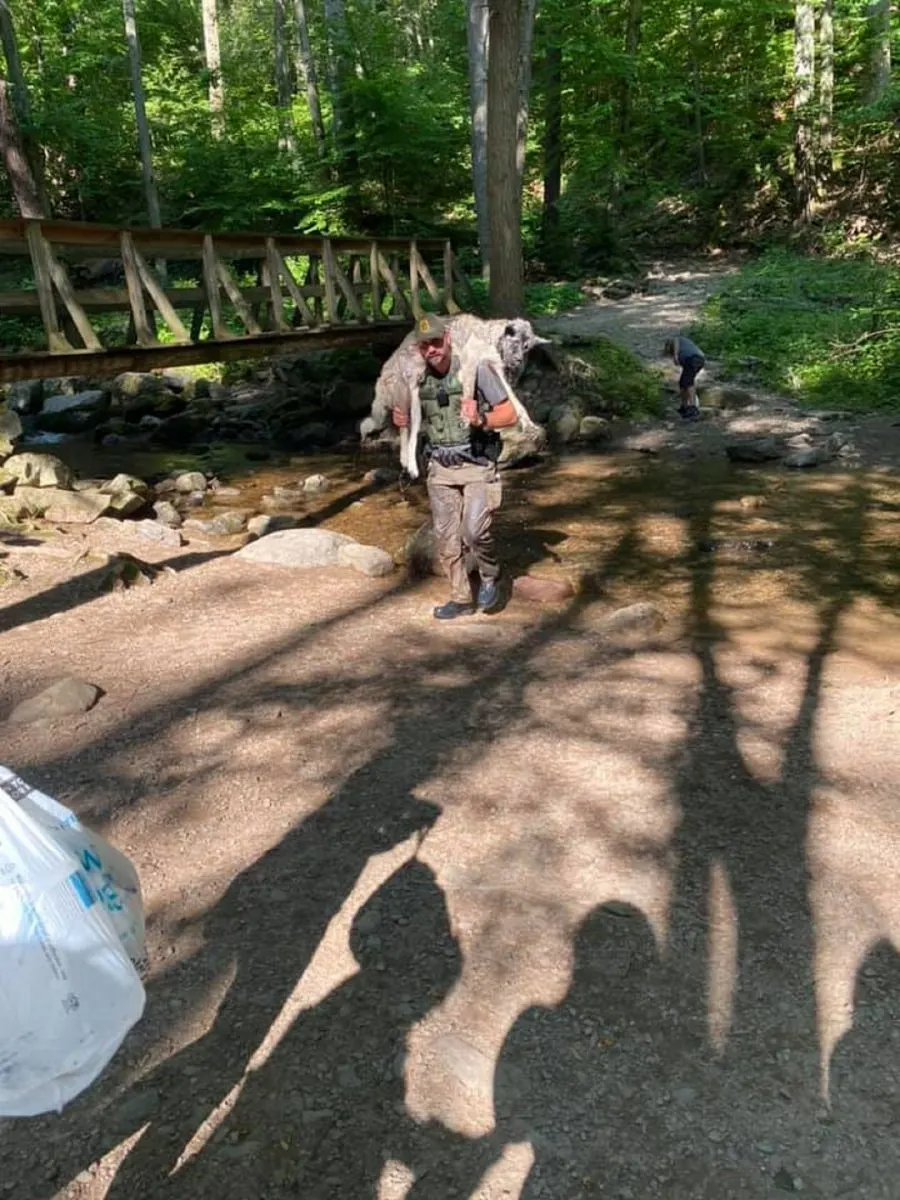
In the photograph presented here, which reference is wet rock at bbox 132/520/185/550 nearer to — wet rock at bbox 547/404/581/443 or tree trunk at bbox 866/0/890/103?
wet rock at bbox 547/404/581/443

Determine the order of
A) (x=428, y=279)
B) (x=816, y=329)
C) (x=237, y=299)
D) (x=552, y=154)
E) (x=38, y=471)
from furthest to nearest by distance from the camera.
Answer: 1. (x=552, y=154)
2. (x=816, y=329)
3. (x=428, y=279)
4. (x=38, y=471)
5. (x=237, y=299)

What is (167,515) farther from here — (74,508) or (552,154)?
(552,154)

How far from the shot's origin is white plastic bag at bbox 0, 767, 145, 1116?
154cm

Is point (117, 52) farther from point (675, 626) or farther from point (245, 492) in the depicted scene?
point (675, 626)

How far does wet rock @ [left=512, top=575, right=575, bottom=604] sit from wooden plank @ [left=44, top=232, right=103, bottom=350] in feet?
15.0

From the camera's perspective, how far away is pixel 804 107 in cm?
2156

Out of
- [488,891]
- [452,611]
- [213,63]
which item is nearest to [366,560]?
[452,611]

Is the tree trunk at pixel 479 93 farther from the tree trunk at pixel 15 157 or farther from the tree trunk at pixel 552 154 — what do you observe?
the tree trunk at pixel 15 157

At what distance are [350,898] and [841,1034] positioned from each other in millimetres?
1787

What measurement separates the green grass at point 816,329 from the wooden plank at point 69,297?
1078cm

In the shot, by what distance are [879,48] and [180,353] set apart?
2072 centimetres

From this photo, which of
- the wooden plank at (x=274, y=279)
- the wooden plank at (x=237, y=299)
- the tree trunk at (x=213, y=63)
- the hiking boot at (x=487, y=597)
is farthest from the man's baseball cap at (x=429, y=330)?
the tree trunk at (x=213, y=63)

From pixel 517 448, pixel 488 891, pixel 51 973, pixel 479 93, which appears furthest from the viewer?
pixel 479 93

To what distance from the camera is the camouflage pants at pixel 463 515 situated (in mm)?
6824
